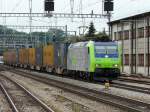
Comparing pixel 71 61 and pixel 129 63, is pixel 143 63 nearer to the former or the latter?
pixel 129 63

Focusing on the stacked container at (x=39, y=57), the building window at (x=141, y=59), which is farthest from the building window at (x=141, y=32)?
the stacked container at (x=39, y=57)

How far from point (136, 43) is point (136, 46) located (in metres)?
0.36

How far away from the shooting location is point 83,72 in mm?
36969

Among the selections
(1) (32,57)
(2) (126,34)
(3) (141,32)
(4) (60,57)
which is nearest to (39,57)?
(1) (32,57)

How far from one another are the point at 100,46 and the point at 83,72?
3.12 meters

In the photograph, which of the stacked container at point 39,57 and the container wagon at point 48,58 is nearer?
the container wagon at point 48,58

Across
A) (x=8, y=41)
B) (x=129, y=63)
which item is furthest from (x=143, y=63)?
(x=8, y=41)

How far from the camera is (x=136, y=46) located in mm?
57688

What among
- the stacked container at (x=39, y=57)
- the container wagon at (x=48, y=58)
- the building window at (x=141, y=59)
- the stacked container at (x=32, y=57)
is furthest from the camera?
the stacked container at (x=32, y=57)

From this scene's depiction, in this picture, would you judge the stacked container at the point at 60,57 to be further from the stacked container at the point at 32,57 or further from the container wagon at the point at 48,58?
the stacked container at the point at 32,57

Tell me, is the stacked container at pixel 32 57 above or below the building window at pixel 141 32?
below

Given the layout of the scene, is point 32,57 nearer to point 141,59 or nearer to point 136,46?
point 136,46

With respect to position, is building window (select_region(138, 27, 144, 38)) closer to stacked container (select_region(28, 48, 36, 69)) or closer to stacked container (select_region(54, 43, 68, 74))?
stacked container (select_region(54, 43, 68, 74))

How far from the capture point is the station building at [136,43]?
54.1 meters
